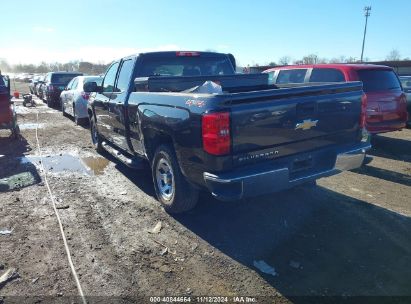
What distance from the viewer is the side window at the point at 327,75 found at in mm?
7695

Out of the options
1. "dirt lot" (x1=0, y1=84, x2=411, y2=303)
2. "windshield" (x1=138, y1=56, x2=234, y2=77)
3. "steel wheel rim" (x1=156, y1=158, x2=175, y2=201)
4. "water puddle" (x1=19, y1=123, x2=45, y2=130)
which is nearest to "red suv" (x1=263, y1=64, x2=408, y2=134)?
"dirt lot" (x1=0, y1=84, x2=411, y2=303)

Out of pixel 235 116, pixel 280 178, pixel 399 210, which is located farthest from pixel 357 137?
pixel 235 116

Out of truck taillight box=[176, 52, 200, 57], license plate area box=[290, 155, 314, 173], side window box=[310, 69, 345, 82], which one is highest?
truck taillight box=[176, 52, 200, 57]

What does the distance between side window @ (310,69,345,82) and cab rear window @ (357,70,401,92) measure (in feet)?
1.28

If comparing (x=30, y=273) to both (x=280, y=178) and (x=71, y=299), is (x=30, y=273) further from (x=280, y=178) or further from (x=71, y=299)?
(x=280, y=178)

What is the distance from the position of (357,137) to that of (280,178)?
156 cm

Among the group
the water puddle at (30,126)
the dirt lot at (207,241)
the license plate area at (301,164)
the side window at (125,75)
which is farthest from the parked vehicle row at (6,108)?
the license plate area at (301,164)

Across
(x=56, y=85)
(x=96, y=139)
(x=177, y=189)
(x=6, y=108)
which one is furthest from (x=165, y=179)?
(x=56, y=85)

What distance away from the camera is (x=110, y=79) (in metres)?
Answer: 6.65

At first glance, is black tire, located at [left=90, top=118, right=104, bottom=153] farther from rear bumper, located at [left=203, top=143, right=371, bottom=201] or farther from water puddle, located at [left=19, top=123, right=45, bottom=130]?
rear bumper, located at [left=203, top=143, right=371, bottom=201]

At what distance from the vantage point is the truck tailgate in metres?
3.41

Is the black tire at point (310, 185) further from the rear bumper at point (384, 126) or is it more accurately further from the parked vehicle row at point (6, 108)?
the parked vehicle row at point (6, 108)

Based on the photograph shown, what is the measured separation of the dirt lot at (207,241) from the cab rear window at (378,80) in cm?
221

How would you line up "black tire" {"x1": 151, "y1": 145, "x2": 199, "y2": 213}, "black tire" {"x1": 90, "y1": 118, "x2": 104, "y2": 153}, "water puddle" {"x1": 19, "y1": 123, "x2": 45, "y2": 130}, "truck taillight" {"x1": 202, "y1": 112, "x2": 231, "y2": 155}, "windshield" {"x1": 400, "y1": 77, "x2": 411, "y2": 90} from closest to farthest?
1. "truck taillight" {"x1": 202, "y1": 112, "x2": 231, "y2": 155}
2. "black tire" {"x1": 151, "y1": 145, "x2": 199, "y2": 213}
3. "black tire" {"x1": 90, "y1": 118, "x2": 104, "y2": 153}
4. "windshield" {"x1": 400, "y1": 77, "x2": 411, "y2": 90}
5. "water puddle" {"x1": 19, "y1": 123, "x2": 45, "y2": 130}
